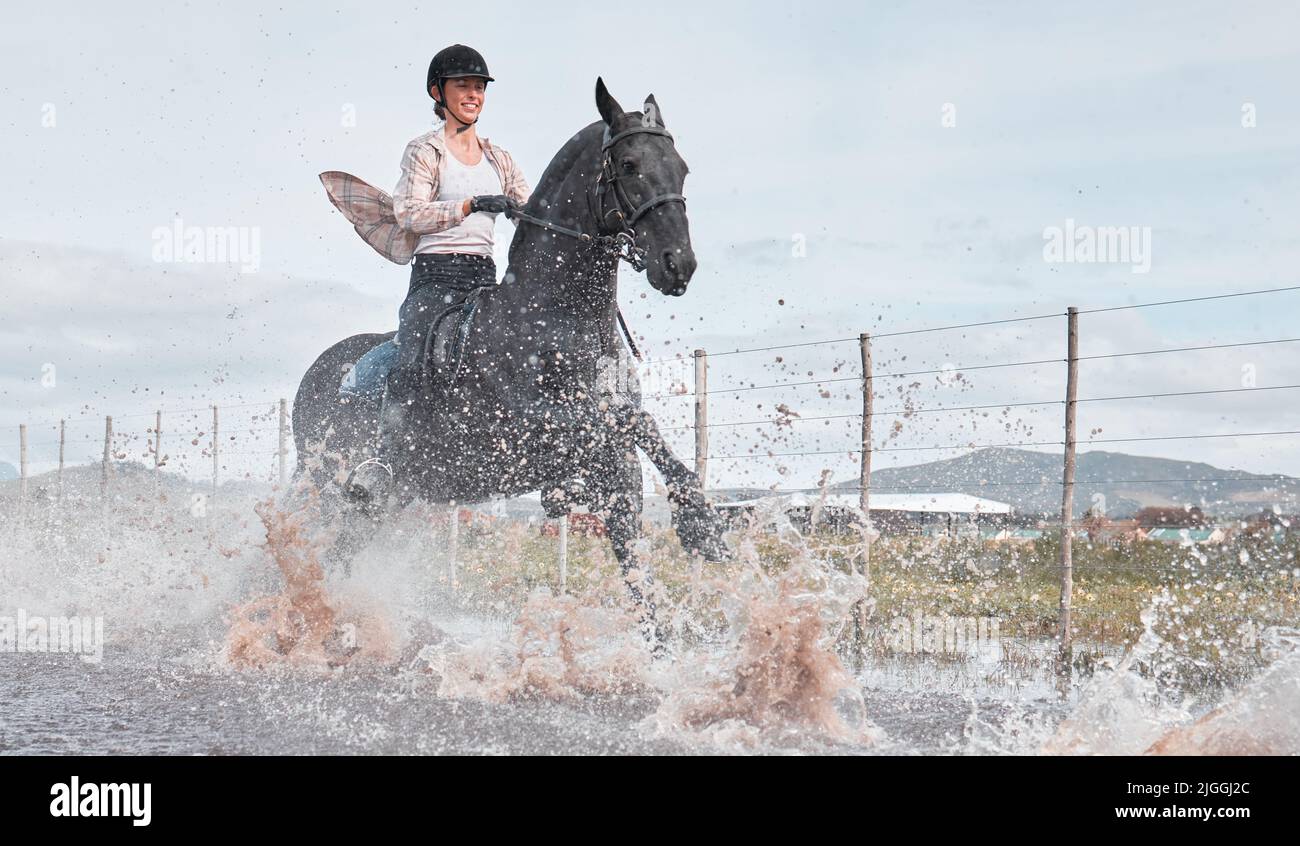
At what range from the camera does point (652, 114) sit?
19.2ft

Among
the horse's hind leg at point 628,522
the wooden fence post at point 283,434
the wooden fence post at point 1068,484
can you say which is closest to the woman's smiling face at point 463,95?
the horse's hind leg at point 628,522

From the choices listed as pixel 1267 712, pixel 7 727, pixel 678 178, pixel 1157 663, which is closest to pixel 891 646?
pixel 1157 663

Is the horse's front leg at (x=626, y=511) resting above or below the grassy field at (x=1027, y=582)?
above

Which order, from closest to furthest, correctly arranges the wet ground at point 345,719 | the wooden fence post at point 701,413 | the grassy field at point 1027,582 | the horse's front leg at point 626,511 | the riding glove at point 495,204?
the wet ground at point 345,719 → the horse's front leg at point 626,511 → the riding glove at point 495,204 → the grassy field at point 1027,582 → the wooden fence post at point 701,413

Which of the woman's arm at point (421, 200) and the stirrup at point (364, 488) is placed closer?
the woman's arm at point (421, 200)

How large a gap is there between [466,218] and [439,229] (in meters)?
Answer: 0.24

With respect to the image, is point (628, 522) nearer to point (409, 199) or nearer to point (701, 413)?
point (409, 199)

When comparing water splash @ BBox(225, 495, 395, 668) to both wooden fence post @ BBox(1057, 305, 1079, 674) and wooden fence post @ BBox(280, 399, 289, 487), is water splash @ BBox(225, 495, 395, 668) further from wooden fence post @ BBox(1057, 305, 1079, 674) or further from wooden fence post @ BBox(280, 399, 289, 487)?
wooden fence post @ BBox(280, 399, 289, 487)

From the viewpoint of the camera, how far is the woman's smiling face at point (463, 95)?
7137 millimetres

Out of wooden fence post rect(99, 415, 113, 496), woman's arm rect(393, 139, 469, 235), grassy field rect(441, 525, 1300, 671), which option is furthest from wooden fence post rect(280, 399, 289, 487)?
woman's arm rect(393, 139, 469, 235)

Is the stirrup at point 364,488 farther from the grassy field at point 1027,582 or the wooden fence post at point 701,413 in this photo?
the wooden fence post at point 701,413

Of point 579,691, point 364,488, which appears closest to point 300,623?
point 364,488

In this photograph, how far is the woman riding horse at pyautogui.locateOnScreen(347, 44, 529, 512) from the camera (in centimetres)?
697

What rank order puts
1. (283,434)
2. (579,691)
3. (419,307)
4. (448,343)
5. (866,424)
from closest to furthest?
(579,691), (448,343), (419,307), (866,424), (283,434)
